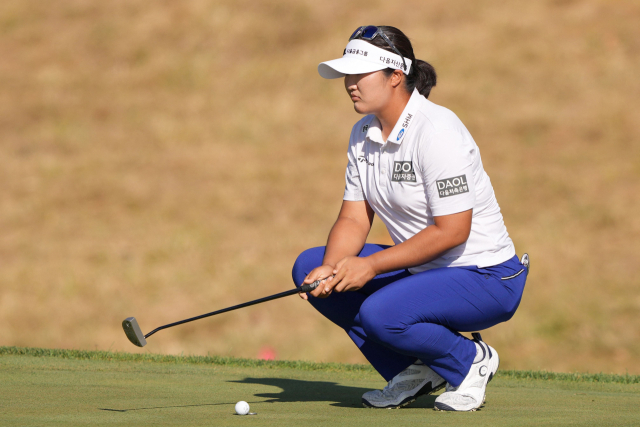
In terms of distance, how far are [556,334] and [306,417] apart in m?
8.24

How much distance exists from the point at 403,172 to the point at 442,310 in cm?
42

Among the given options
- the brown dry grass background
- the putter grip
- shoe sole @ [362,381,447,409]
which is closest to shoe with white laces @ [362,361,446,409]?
shoe sole @ [362,381,447,409]

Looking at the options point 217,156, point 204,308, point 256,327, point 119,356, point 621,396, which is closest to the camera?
point 621,396

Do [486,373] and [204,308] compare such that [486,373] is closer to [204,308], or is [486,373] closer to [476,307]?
[476,307]

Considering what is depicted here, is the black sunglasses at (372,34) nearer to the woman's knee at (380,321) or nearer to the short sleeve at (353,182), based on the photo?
the short sleeve at (353,182)

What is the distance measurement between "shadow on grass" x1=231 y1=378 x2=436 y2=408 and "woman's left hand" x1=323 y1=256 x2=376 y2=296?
402 mm

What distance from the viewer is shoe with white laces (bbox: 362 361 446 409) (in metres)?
2.69

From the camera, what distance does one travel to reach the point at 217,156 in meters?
12.5

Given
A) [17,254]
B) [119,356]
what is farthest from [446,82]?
[119,356]

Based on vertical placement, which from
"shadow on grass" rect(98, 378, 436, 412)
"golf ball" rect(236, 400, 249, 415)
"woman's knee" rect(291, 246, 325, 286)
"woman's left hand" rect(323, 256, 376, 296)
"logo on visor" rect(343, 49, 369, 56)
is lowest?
"golf ball" rect(236, 400, 249, 415)

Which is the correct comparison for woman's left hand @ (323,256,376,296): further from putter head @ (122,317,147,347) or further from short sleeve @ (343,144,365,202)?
putter head @ (122,317,147,347)

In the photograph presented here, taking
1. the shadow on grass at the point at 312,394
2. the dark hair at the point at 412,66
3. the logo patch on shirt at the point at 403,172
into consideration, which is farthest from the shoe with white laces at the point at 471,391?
the dark hair at the point at 412,66

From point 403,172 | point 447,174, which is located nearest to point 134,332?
point 403,172

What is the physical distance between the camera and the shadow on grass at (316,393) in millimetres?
2783
